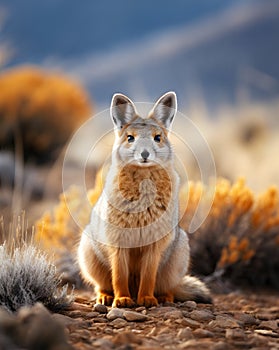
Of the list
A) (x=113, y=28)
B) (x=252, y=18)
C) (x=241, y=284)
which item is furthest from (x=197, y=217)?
(x=113, y=28)

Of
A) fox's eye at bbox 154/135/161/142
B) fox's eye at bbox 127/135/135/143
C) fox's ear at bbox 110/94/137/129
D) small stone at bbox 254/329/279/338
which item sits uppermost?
fox's ear at bbox 110/94/137/129

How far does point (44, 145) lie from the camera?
1416 cm

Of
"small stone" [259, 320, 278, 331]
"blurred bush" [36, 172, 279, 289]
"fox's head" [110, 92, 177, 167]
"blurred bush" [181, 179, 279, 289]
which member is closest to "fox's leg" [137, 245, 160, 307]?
"fox's head" [110, 92, 177, 167]

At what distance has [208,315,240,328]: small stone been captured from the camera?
446 centimetres

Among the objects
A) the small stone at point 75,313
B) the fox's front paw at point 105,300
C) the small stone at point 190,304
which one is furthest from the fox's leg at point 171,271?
the small stone at point 75,313

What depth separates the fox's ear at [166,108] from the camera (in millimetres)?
5172

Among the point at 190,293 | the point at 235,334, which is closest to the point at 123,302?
the point at 190,293

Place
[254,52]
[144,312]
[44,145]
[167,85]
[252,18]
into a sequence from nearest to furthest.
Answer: [144,312] → [44,145] → [167,85] → [254,52] → [252,18]

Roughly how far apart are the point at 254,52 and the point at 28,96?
43.1 m

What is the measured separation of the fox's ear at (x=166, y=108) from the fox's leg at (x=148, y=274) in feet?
3.50

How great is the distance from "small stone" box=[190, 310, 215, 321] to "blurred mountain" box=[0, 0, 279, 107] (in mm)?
36398

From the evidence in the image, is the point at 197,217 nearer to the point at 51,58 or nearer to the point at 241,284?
the point at 241,284

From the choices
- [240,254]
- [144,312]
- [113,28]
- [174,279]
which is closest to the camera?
[144,312]

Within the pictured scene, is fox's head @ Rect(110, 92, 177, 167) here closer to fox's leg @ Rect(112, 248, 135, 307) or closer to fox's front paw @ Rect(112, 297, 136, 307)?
fox's leg @ Rect(112, 248, 135, 307)
